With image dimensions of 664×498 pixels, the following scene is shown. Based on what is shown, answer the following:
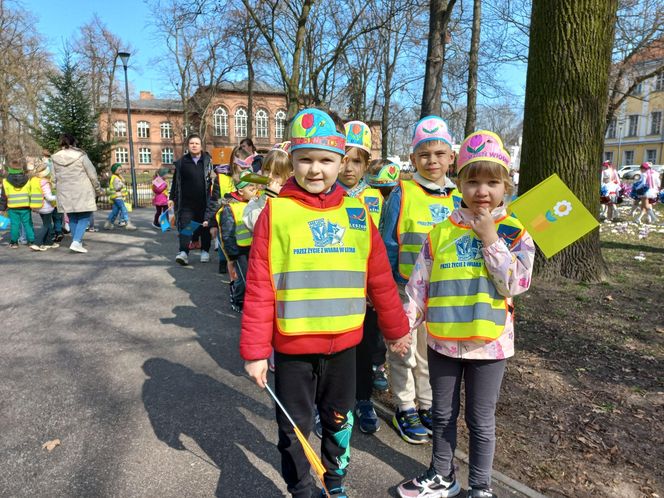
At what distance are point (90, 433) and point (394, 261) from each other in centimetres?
227

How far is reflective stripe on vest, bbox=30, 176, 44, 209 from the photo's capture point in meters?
9.27

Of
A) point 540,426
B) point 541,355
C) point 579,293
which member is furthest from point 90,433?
point 579,293

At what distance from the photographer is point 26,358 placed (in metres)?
4.22

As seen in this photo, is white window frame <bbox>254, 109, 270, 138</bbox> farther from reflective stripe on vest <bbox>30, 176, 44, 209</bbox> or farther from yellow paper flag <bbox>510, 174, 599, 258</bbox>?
yellow paper flag <bbox>510, 174, 599, 258</bbox>

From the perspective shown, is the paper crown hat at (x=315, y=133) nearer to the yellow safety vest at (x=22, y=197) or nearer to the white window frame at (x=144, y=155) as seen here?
the yellow safety vest at (x=22, y=197)

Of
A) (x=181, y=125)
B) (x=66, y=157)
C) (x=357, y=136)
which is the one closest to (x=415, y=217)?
(x=357, y=136)

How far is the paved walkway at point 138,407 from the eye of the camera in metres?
2.61

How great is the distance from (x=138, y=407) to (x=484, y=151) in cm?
290

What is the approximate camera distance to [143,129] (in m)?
61.4

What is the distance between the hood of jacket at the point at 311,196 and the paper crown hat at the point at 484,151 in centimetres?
68

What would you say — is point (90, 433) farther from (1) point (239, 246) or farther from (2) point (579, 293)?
Result: (2) point (579, 293)

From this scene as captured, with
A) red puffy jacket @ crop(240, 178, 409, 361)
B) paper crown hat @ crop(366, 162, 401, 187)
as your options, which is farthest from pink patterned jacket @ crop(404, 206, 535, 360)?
paper crown hat @ crop(366, 162, 401, 187)

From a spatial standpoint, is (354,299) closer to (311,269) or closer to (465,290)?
(311,269)

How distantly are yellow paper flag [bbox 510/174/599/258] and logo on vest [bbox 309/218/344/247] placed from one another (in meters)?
1.01
